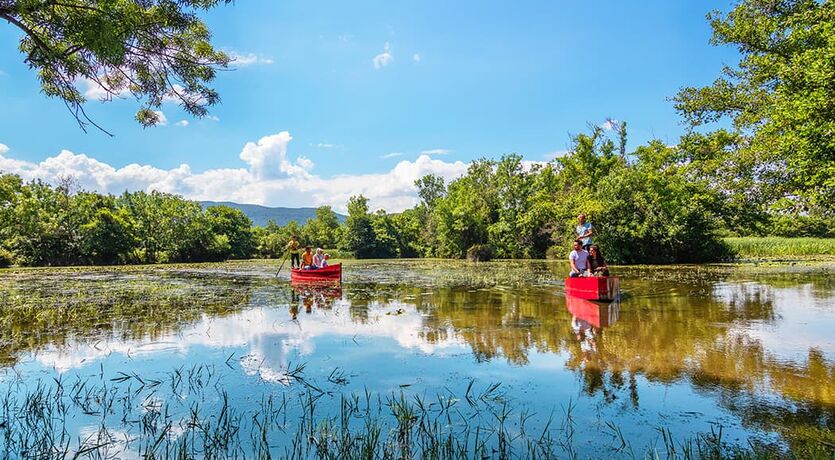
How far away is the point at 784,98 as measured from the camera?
15.0 m

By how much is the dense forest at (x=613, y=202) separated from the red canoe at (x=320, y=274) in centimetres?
1498

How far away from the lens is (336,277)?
18.8 meters

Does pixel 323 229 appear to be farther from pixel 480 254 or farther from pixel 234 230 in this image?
pixel 480 254

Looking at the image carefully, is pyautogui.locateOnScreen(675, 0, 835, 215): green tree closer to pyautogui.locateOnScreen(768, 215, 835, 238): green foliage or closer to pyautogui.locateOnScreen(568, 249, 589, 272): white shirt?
pyautogui.locateOnScreen(568, 249, 589, 272): white shirt

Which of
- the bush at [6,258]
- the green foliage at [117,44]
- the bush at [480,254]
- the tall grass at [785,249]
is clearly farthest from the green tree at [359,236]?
the green foliage at [117,44]

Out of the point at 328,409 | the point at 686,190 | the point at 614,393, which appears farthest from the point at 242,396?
the point at 686,190

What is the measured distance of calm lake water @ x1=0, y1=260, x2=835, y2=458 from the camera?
169 inches

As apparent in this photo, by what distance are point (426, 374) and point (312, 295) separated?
9736 mm

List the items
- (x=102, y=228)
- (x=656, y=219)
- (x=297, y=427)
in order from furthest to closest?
(x=102, y=228) → (x=656, y=219) → (x=297, y=427)

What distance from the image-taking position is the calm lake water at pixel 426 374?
4285mm

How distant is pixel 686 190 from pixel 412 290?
20966 mm

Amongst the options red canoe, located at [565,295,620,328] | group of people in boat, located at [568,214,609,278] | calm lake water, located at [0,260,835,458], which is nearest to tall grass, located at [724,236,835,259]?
group of people in boat, located at [568,214,609,278]

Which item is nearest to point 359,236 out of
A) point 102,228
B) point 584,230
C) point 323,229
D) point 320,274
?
point 323,229

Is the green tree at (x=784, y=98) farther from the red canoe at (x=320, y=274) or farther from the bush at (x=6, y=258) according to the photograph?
the bush at (x=6, y=258)
